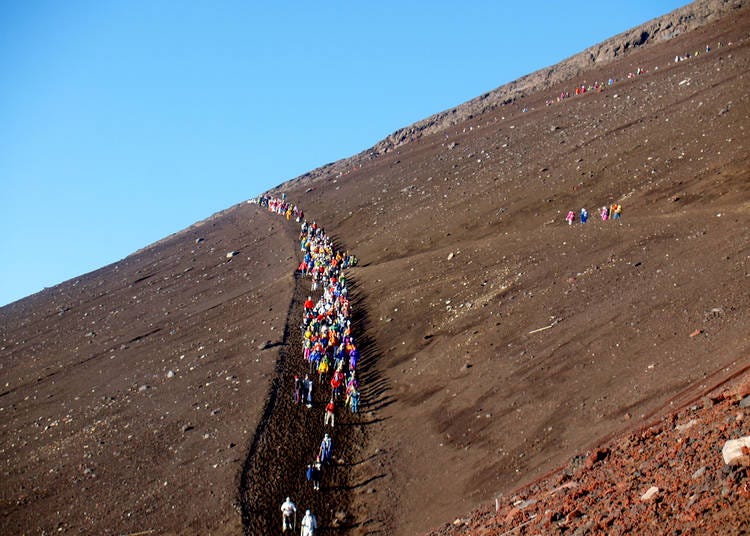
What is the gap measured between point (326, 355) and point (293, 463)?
819cm

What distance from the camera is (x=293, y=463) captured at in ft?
83.1

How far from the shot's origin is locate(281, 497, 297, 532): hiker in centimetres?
2114

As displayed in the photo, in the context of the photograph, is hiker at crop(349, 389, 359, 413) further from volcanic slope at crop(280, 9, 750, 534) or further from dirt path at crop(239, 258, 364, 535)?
volcanic slope at crop(280, 9, 750, 534)

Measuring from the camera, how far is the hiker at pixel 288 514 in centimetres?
2114

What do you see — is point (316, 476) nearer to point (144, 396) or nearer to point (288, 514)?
point (288, 514)

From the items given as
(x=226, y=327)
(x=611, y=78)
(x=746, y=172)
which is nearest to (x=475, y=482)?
(x=226, y=327)

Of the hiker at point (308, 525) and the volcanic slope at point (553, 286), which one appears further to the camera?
the volcanic slope at point (553, 286)

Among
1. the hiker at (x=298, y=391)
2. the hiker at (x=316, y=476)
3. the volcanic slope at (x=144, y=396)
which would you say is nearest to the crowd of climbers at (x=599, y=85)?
the volcanic slope at (x=144, y=396)

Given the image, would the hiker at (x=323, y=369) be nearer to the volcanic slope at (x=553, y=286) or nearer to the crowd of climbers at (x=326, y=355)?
the crowd of climbers at (x=326, y=355)

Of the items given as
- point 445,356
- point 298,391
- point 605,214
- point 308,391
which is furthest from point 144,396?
point 605,214

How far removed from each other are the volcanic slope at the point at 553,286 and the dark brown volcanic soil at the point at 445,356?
133mm

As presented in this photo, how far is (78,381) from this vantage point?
4097cm

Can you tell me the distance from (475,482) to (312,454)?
21.5 ft

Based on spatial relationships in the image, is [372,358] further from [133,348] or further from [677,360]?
[133,348]
